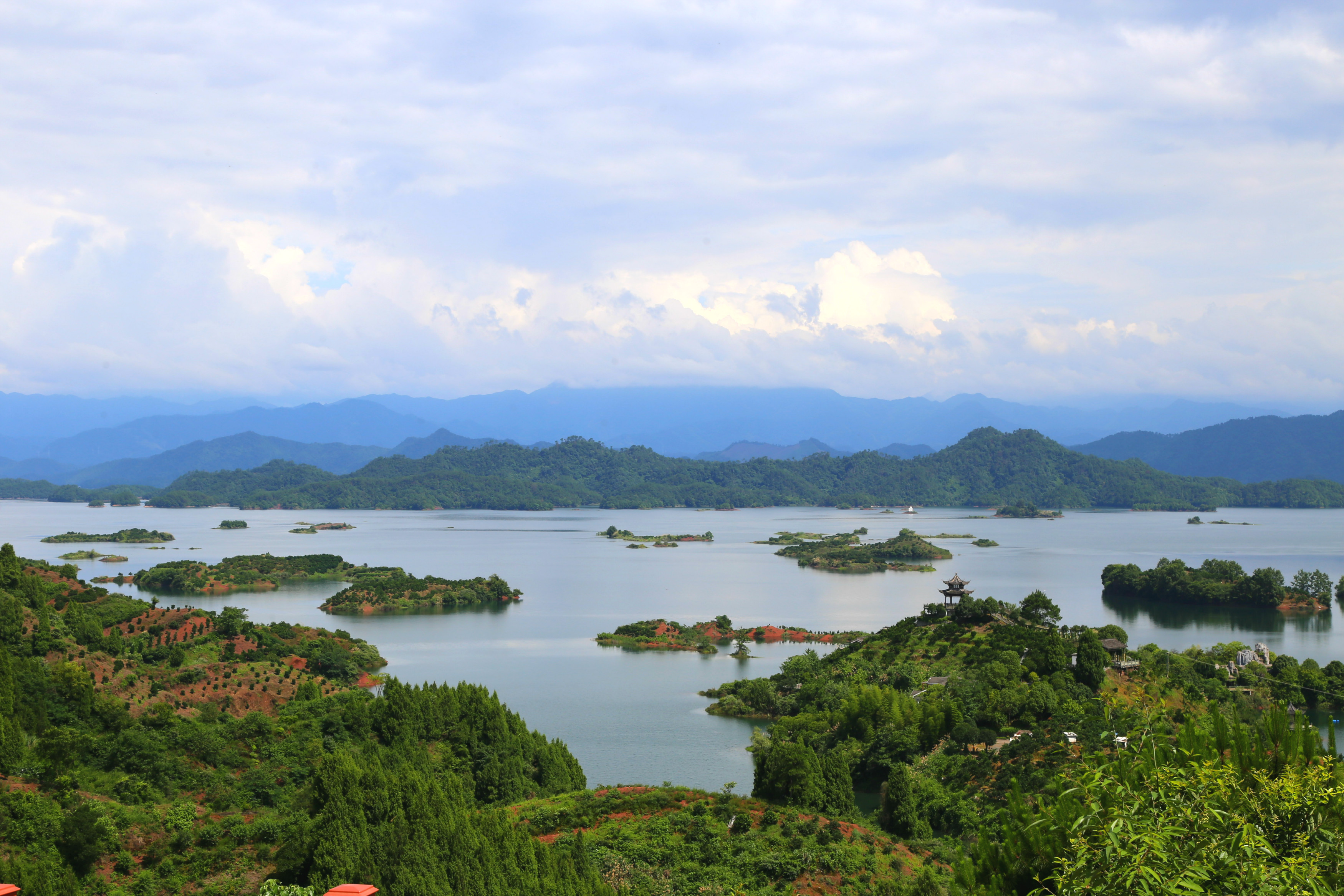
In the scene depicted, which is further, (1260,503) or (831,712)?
(1260,503)

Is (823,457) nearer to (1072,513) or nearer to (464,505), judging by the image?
(1072,513)

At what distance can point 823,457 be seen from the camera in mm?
195750

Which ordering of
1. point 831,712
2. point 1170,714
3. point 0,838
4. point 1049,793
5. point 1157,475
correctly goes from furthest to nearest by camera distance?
point 1157,475 < point 831,712 < point 1170,714 < point 1049,793 < point 0,838

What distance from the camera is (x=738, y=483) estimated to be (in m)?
184

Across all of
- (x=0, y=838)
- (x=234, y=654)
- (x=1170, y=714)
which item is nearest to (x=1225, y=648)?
(x=1170, y=714)

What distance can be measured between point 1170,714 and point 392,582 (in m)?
44.7

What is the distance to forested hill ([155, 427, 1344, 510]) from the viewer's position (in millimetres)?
155375

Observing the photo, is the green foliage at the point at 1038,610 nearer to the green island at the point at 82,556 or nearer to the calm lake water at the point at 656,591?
the calm lake water at the point at 656,591

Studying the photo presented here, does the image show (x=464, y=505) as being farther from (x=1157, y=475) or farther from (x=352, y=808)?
(x=352, y=808)

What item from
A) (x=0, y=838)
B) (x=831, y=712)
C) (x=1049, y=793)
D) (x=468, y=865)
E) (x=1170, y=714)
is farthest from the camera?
(x=831, y=712)

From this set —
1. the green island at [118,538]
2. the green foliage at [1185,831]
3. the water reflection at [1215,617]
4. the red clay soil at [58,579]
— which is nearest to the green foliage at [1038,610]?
the water reflection at [1215,617]

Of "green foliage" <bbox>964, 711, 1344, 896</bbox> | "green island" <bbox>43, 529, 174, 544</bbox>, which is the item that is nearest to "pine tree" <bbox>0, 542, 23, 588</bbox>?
"green foliage" <bbox>964, 711, 1344, 896</bbox>

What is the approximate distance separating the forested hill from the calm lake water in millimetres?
Answer: 17136

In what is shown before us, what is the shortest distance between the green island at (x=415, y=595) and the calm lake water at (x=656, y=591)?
170 cm
